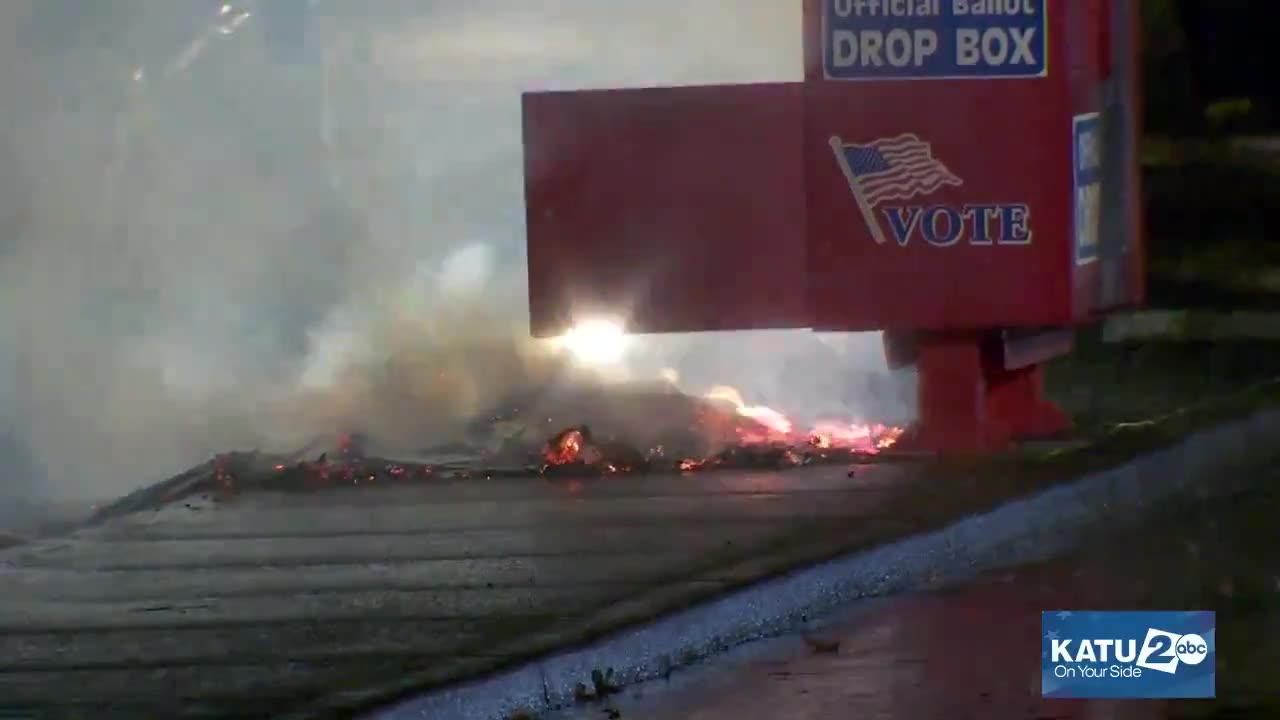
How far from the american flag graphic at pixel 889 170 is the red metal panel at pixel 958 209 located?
0.06 ft

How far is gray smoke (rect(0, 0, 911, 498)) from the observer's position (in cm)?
754

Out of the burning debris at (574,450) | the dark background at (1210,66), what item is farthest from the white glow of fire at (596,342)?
the dark background at (1210,66)

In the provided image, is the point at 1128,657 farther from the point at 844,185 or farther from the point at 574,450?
the point at 574,450

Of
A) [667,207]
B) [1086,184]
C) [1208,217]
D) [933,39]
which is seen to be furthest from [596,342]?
[1208,217]

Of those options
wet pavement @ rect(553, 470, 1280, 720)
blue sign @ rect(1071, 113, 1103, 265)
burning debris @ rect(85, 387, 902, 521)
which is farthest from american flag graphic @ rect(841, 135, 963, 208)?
wet pavement @ rect(553, 470, 1280, 720)

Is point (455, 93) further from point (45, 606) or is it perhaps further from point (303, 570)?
point (45, 606)

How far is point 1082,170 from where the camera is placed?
23.6 ft

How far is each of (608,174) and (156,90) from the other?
80.8 inches

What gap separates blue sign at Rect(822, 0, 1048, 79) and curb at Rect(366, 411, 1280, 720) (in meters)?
1.58

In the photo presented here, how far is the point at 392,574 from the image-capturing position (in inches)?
228

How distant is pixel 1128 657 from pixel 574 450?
3.26 metres

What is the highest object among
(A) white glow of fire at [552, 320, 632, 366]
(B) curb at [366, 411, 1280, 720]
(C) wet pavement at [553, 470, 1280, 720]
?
(A) white glow of fire at [552, 320, 632, 366]

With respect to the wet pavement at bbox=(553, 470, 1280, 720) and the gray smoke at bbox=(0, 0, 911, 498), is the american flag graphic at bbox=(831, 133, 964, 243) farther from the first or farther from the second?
the wet pavement at bbox=(553, 470, 1280, 720)

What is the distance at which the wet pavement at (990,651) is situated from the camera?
461cm
